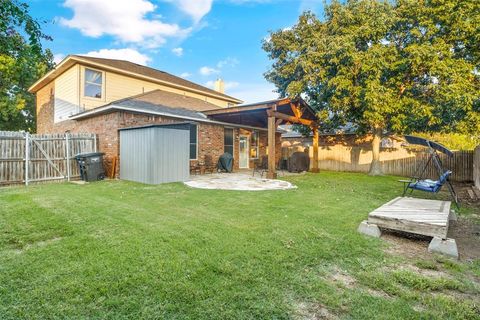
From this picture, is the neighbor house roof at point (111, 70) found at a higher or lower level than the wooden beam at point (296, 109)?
higher

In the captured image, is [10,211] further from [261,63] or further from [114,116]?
[261,63]

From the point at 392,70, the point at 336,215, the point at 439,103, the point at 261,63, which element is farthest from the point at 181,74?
the point at 336,215

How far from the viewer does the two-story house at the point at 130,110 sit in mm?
10094

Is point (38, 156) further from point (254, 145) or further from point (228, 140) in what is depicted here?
point (254, 145)

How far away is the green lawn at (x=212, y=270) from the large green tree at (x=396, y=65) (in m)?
8.85

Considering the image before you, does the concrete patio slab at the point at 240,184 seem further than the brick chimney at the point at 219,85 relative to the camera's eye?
No

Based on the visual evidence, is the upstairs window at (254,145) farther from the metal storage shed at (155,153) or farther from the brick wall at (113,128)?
the metal storage shed at (155,153)

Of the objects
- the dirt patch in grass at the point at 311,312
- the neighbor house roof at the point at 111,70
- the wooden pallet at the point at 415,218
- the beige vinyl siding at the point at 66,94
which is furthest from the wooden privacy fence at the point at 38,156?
the wooden pallet at the point at 415,218

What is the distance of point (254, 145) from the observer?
15.6m

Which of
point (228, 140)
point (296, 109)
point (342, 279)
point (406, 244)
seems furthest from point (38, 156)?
point (406, 244)

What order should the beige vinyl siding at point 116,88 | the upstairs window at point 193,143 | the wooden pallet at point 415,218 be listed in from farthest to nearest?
the beige vinyl siding at point 116,88 → the upstairs window at point 193,143 → the wooden pallet at point 415,218

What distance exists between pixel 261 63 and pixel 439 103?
9.58 metres

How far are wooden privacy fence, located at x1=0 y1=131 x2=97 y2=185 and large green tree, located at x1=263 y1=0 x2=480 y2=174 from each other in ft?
32.8

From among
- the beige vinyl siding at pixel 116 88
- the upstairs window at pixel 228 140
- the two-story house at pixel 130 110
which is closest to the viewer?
the two-story house at pixel 130 110
